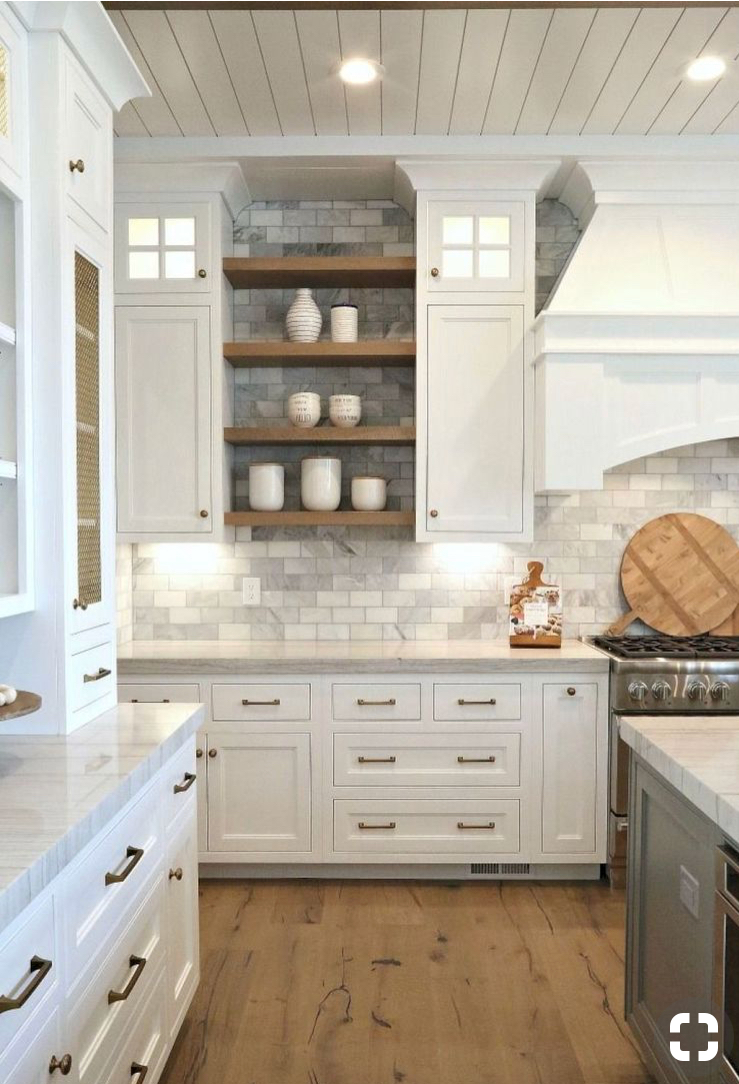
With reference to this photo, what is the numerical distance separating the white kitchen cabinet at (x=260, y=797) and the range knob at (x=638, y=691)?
4.17ft

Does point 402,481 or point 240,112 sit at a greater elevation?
point 240,112

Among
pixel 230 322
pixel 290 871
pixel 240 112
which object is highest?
pixel 240 112

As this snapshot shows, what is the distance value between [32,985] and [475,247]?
315cm

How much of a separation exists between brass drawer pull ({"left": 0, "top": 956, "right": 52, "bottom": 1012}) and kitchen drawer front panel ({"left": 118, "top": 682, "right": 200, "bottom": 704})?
6.75 ft

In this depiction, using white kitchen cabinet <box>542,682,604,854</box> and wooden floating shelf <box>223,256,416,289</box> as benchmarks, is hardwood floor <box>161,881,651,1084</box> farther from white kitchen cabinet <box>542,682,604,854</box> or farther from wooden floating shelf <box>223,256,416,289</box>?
wooden floating shelf <box>223,256,416,289</box>

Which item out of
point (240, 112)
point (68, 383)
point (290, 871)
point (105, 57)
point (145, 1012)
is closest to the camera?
point (145, 1012)

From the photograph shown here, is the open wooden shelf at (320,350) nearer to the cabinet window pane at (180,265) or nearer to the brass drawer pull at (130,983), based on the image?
the cabinet window pane at (180,265)

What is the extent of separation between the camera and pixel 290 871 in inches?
138

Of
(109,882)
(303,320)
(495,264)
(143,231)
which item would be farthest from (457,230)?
(109,882)

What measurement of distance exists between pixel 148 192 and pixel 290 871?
→ 2841mm

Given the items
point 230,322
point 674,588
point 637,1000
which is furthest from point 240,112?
point 637,1000

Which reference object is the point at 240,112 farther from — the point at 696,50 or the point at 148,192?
the point at 696,50

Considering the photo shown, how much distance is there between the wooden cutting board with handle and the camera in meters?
3.87

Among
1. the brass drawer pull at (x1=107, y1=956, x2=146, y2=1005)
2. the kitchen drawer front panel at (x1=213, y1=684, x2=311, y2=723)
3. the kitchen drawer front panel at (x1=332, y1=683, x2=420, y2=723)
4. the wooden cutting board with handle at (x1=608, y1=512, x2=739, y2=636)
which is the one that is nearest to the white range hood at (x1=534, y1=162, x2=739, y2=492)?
the wooden cutting board with handle at (x1=608, y1=512, x2=739, y2=636)
